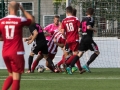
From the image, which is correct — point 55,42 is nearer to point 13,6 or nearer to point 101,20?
point 101,20

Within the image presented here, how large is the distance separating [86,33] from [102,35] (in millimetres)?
2837

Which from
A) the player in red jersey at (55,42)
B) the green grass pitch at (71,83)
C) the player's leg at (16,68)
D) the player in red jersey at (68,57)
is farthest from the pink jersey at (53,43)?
the player's leg at (16,68)

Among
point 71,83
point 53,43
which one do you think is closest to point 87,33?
point 53,43

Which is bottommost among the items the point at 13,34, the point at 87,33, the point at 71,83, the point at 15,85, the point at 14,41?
the point at 71,83

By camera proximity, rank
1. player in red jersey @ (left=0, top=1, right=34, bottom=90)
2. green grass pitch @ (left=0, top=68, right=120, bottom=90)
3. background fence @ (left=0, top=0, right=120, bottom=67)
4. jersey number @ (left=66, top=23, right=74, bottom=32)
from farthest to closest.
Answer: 1. background fence @ (left=0, top=0, right=120, bottom=67)
2. jersey number @ (left=66, top=23, right=74, bottom=32)
3. green grass pitch @ (left=0, top=68, right=120, bottom=90)
4. player in red jersey @ (left=0, top=1, right=34, bottom=90)

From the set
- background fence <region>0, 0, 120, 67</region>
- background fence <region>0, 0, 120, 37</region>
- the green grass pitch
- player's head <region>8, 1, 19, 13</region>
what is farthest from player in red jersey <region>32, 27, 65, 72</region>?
player's head <region>8, 1, 19, 13</region>

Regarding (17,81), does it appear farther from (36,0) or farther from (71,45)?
(36,0)

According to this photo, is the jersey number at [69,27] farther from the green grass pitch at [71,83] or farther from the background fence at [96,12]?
the background fence at [96,12]

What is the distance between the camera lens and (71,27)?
1577cm

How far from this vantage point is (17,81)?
31.0 ft

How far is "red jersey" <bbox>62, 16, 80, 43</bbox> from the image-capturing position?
15750 millimetres

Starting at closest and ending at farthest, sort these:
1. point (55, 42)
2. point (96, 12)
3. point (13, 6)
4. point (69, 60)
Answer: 1. point (13, 6)
2. point (69, 60)
3. point (55, 42)
4. point (96, 12)

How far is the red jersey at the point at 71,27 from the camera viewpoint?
1575 cm

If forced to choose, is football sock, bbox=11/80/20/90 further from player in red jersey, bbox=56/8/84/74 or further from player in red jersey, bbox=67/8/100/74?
player in red jersey, bbox=67/8/100/74
